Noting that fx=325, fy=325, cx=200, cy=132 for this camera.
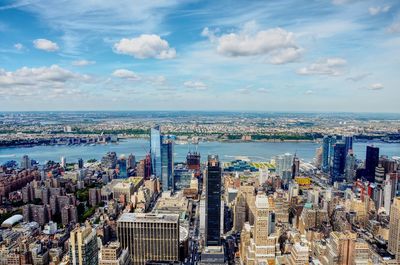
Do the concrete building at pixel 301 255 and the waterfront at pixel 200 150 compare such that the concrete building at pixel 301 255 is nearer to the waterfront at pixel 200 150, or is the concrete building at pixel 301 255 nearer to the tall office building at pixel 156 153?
the tall office building at pixel 156 153

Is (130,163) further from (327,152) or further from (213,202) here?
(327,152)

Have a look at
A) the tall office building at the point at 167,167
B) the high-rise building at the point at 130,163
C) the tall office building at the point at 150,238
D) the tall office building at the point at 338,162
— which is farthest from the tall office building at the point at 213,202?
the high-rise building at the point at 130,163

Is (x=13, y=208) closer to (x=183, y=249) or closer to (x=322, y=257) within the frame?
(x=183, y=249)

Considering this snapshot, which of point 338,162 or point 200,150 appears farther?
point 200,150

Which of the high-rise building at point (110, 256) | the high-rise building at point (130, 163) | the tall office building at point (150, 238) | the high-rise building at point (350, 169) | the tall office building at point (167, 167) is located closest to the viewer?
the high-rise building at point (110, 256)

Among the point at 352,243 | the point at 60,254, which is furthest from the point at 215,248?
the point at 60,254

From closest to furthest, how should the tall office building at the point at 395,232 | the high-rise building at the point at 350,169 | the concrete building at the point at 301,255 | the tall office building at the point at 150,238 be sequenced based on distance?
the concrete building at the point at 301,255
the tall office building at the point at 150,238
the tall office building at the point at 395,232
the high-rise building at the point at 350,169

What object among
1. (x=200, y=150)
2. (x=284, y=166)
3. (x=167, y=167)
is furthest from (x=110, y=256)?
(x=200, y=150)
